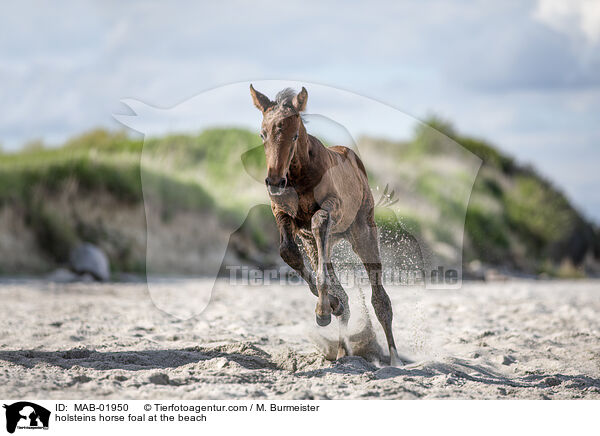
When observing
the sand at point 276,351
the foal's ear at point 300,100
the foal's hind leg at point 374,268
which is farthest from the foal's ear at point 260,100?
the sand at point 276,351

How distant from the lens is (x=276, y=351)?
21.5ft

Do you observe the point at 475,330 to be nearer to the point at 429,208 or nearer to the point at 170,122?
the point at 170,122

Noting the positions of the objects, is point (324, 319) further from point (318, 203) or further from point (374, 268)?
point (374, 268)

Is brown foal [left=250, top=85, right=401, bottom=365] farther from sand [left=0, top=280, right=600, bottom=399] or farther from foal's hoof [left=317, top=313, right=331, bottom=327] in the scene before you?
sand [left=0, top=280, right=600, bottom=399]

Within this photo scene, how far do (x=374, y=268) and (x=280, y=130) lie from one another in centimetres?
182

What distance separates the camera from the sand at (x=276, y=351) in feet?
16.2

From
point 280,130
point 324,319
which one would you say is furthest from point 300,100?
point 324,319

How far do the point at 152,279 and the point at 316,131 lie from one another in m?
9.59

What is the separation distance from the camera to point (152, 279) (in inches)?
573

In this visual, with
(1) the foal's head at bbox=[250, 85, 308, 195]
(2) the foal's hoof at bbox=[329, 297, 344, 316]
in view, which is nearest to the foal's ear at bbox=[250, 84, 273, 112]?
(1) the foal's head at bbox=[250, 85, 308, 195]

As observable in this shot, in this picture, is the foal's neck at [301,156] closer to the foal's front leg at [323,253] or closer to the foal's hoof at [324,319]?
the foal's front leg at [323,253]
